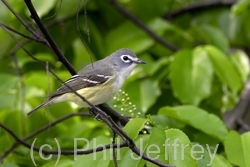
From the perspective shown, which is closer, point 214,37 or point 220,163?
point 220,163

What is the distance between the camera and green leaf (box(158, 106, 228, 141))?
3.21 meters

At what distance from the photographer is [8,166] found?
301 centimetres

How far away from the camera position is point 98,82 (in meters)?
3.66

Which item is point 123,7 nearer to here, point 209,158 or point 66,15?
point 66,15

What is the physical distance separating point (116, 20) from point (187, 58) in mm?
1388

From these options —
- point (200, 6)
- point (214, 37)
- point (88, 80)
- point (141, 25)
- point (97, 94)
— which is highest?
point (141, 25)

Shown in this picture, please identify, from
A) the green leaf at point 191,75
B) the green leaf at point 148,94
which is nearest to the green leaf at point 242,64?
the green leaf at point 191,75

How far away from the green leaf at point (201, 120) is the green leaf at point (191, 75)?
0.82 m

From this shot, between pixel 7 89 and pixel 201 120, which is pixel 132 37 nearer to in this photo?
pixel 7 89

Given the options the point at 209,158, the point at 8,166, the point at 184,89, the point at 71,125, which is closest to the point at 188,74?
the point at 184,89

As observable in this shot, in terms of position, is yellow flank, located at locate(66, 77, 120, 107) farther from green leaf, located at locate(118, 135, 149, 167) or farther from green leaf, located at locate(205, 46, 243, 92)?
green leaf, located at locate(205, 46, 243, 92)

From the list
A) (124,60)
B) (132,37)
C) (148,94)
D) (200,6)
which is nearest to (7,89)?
(124,60)

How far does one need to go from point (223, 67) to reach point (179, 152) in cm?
176

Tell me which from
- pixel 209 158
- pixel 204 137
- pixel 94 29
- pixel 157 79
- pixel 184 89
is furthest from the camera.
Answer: pixel 94 29
